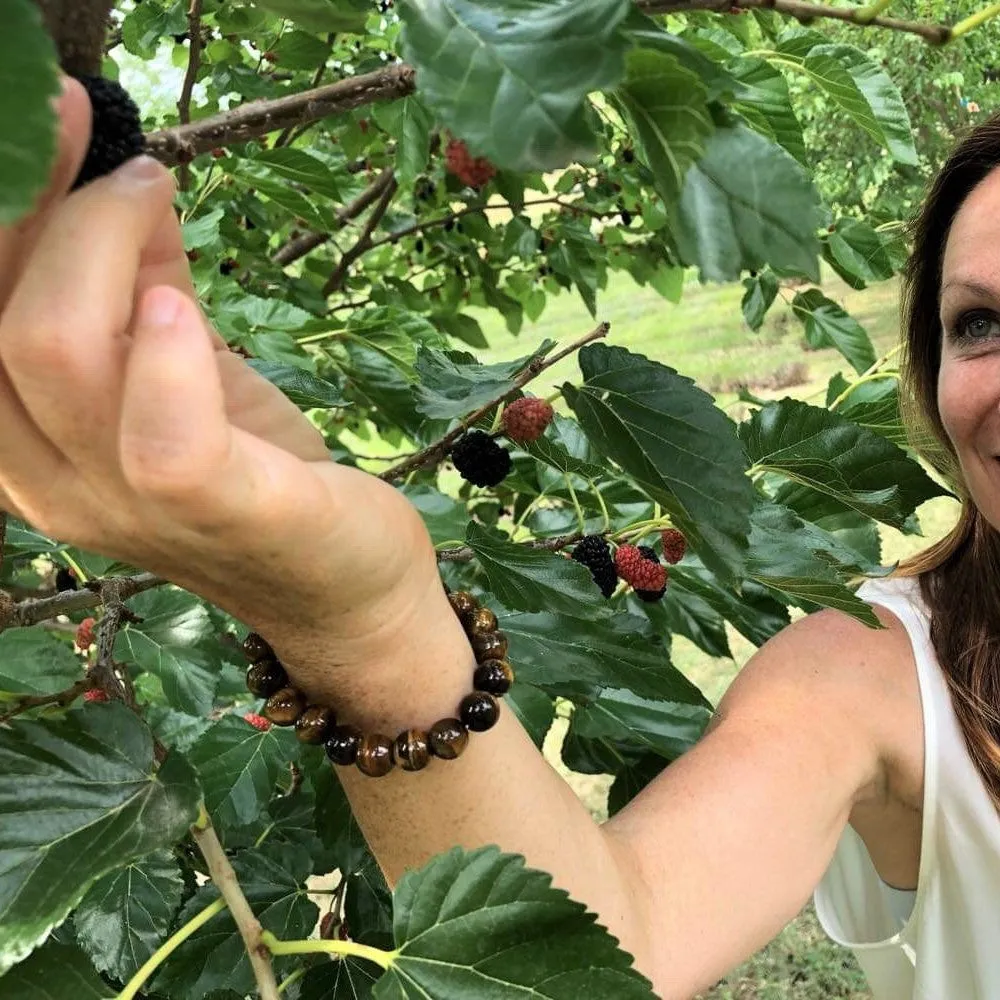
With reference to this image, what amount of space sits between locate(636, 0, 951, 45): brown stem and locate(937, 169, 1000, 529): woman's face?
280 millimetres

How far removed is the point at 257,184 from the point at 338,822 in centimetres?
57

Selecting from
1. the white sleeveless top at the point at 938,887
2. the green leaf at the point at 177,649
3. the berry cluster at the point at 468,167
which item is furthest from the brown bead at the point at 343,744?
the berry cluster at the point at 468,167

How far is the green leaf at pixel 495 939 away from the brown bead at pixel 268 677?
0.10 m

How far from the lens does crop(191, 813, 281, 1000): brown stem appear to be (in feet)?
1.28

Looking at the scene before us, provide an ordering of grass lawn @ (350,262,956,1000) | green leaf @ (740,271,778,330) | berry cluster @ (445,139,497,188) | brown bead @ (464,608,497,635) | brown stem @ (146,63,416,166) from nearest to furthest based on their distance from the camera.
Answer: brown stem @ (146,63,416,166) → brown bead @ (464,608,497,635) → berry cluster @ (445,139,497,188) → green leaf @ (740,271,778,330) → grass lawn @ (350,262,956,1000)

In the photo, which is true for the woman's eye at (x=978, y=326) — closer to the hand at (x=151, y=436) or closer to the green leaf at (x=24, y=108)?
the hand at (x=151, y=436)

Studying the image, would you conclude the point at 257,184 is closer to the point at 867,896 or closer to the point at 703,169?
the point at 703,169

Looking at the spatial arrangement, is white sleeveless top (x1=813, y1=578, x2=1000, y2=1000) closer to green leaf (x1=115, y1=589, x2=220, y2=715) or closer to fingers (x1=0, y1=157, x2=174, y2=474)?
green leaf (x1=115, y1=589, x2=220, y2=715)

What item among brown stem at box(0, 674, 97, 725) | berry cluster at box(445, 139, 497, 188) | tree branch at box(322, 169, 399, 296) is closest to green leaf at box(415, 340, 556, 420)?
brown stem at box(0, 674, 97, 725)

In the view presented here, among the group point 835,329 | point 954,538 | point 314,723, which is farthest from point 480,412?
point 835,329

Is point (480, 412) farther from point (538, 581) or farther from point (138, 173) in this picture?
point (138, 173)

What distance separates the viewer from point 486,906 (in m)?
0.39

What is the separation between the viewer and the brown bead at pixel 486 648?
449mm

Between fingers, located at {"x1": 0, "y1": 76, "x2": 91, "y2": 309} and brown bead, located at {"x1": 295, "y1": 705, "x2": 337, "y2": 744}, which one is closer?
fingers, located at {"x1": 0, "y1": 76, "x2": 91, "y2": 309}
